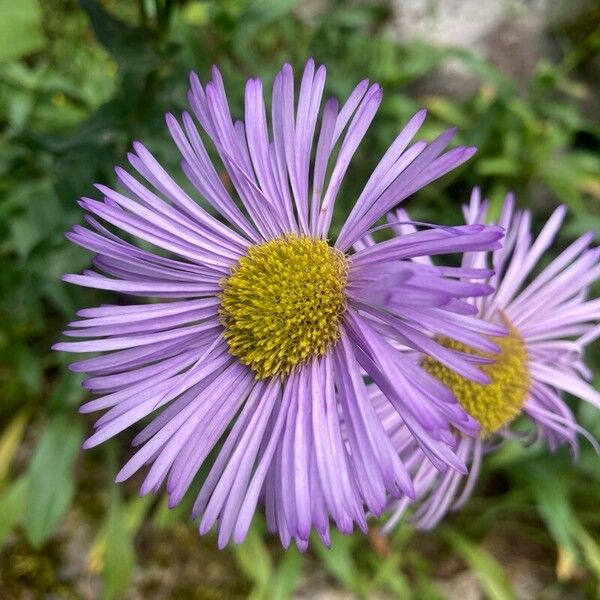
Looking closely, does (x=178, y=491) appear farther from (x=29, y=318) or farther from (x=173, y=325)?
(x=29, y=318)

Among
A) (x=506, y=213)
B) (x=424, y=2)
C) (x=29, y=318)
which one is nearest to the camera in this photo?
(x=506, y=213)

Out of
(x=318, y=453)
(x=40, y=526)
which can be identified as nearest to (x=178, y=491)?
(x=318, y=453)

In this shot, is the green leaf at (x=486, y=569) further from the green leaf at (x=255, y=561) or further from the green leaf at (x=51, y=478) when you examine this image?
the green leaf at (x=51, y=478)

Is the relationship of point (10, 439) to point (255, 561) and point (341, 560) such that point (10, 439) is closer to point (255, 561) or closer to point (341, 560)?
point (255, 561)

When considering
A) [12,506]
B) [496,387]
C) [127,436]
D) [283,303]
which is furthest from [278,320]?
[12,506]

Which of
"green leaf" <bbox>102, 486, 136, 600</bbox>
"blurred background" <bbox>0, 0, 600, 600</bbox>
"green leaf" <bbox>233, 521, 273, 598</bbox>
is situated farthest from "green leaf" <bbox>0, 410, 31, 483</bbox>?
"green leaf" <bbox>233, 521, 273, 598</bbox>

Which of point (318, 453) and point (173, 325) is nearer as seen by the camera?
point (318, 453)

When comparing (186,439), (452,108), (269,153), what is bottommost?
(186,439)
